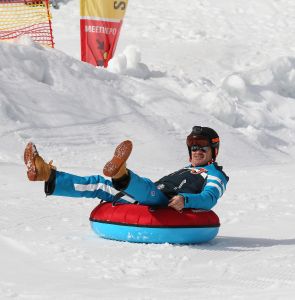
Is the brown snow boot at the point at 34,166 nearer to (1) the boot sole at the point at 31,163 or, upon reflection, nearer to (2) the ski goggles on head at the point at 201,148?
(1) the boot sole at the point at 31,163

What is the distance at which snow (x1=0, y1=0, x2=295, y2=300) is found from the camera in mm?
3791

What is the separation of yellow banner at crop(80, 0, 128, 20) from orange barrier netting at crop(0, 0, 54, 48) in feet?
2.33

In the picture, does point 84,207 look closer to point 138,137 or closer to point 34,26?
point 138,137

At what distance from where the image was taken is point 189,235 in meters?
4.88

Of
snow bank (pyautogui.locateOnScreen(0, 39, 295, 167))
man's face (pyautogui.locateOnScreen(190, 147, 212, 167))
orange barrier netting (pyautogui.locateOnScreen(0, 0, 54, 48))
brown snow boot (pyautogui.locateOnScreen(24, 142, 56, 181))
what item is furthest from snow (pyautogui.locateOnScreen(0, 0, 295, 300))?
orange barrier netting (pyautogui.locateOnScreen(0, 0, 54, 48))

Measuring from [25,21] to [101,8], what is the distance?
2.71m

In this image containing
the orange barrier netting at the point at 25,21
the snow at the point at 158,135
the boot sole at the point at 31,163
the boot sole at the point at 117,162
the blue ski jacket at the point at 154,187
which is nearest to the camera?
the snow at the point at 158,135

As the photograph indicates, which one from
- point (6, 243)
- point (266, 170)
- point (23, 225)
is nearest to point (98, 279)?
point (6, 243)

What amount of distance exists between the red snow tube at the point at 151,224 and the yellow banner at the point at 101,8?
7.77m

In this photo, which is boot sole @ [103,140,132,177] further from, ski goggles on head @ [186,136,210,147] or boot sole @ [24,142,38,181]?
ski goggles on head @ [186,136,210,147]

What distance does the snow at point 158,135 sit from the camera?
3791 mm

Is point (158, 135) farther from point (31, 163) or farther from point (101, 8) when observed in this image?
point (31, 163)

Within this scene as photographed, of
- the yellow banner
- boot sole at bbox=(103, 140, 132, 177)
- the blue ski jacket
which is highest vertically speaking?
boot sole at bbox=(103, 140, 132, 177)

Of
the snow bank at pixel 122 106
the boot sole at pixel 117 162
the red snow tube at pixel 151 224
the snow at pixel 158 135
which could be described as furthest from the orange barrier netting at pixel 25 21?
the boot sole at pixel 117 162
